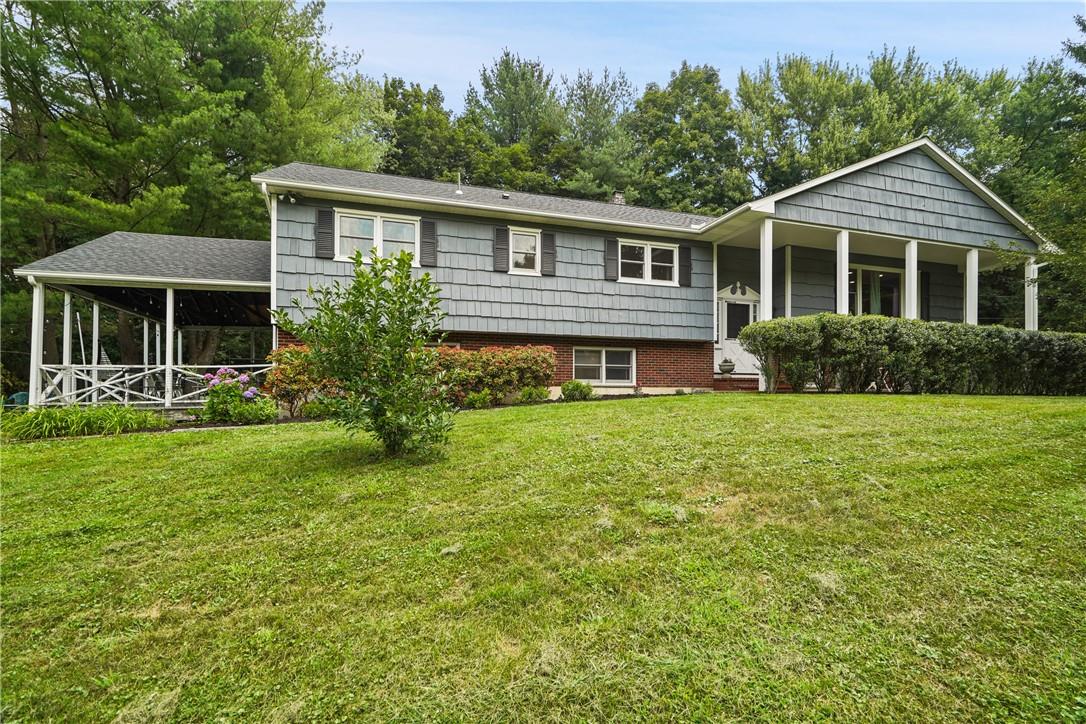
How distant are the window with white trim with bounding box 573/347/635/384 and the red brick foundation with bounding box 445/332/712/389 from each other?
0.15 m

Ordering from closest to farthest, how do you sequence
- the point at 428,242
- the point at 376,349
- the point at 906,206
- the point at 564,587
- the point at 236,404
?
the point at 564,587, the point at 376,349, the point at 236,404, the point at 428,242, the point at 906,206

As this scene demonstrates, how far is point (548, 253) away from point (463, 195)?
2111mm

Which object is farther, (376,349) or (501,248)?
(501,248)

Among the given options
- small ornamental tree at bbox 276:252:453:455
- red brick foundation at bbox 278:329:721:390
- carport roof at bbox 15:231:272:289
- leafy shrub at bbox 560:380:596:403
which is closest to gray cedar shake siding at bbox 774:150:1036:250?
red brick foundation at bbox 278:329:721:390

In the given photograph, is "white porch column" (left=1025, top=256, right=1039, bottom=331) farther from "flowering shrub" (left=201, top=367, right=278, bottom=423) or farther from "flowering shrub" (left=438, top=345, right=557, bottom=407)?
"flowering shrub" (left=201, top=367, right=278, bottom=423)

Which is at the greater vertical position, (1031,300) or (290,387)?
(1031,300)

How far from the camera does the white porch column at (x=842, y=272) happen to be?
420 inches

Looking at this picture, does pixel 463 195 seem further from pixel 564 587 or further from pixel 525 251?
pixel 564 587

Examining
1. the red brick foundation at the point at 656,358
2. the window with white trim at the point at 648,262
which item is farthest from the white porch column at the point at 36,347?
the window with white trim at the point at 648,262

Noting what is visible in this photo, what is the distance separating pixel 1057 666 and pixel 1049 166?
81.8 feet

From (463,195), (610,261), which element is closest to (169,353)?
(463,195)

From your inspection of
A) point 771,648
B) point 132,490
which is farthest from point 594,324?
point 771,648

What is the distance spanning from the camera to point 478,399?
26.7 feet

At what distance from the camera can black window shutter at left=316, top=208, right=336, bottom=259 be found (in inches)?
373
